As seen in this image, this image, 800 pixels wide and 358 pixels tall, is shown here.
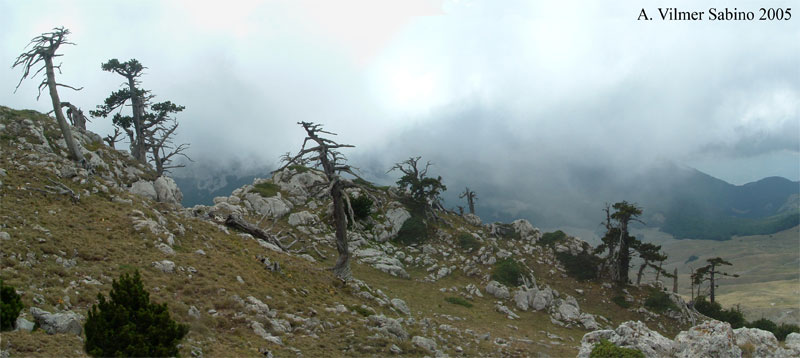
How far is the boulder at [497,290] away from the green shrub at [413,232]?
12.8 meters

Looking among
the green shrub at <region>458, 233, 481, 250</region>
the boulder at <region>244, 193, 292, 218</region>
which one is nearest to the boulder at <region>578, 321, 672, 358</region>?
the green shrub at <region>458, 233, 481, 250</region>

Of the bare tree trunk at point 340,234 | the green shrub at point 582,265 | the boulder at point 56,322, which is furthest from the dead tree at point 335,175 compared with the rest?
the green shrub at point 582,265

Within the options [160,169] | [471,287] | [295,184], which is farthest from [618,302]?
[160,169]

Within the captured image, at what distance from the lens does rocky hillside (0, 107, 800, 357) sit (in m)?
13.1

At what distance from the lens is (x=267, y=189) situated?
52.4 m

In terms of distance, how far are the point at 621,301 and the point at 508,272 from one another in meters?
11.1

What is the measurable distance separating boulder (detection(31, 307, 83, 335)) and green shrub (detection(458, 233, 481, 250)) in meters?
40.9

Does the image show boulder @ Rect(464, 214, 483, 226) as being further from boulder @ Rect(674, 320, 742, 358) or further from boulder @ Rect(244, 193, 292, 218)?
boulder @ Rect(674, 320, 742, 358)

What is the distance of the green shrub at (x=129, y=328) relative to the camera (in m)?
8.95

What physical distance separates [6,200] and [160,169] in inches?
1003

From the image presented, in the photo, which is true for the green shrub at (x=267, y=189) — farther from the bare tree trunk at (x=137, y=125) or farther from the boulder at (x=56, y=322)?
the boulder at (x=56, y=322)

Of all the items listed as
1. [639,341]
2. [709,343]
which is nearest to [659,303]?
[709,343]

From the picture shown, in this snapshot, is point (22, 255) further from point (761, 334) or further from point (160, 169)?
point (160, 169)

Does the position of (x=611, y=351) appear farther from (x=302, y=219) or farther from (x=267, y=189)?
(x=267, y=189)
